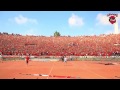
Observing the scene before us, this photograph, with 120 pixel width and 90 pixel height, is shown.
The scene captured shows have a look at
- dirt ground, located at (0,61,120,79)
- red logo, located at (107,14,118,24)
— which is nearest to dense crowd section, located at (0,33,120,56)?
red logo, located at (107,14,118,24)

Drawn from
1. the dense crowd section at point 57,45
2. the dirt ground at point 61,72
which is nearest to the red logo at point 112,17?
the dense crowd section at point 57,45

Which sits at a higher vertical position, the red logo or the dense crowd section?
the red logo

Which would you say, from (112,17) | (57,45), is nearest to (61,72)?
(57,45)

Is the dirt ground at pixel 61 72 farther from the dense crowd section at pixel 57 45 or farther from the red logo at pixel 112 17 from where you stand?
the red logo at pixel 112 17

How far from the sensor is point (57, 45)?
179ft

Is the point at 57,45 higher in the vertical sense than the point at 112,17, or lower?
lower

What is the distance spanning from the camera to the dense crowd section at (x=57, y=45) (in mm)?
48188

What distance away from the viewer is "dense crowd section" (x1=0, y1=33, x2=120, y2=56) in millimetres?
48188

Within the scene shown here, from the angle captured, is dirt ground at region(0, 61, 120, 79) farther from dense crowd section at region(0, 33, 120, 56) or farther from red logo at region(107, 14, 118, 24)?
red logo at region(107, 14, 118, 24)

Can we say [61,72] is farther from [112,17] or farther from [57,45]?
[112,17]
